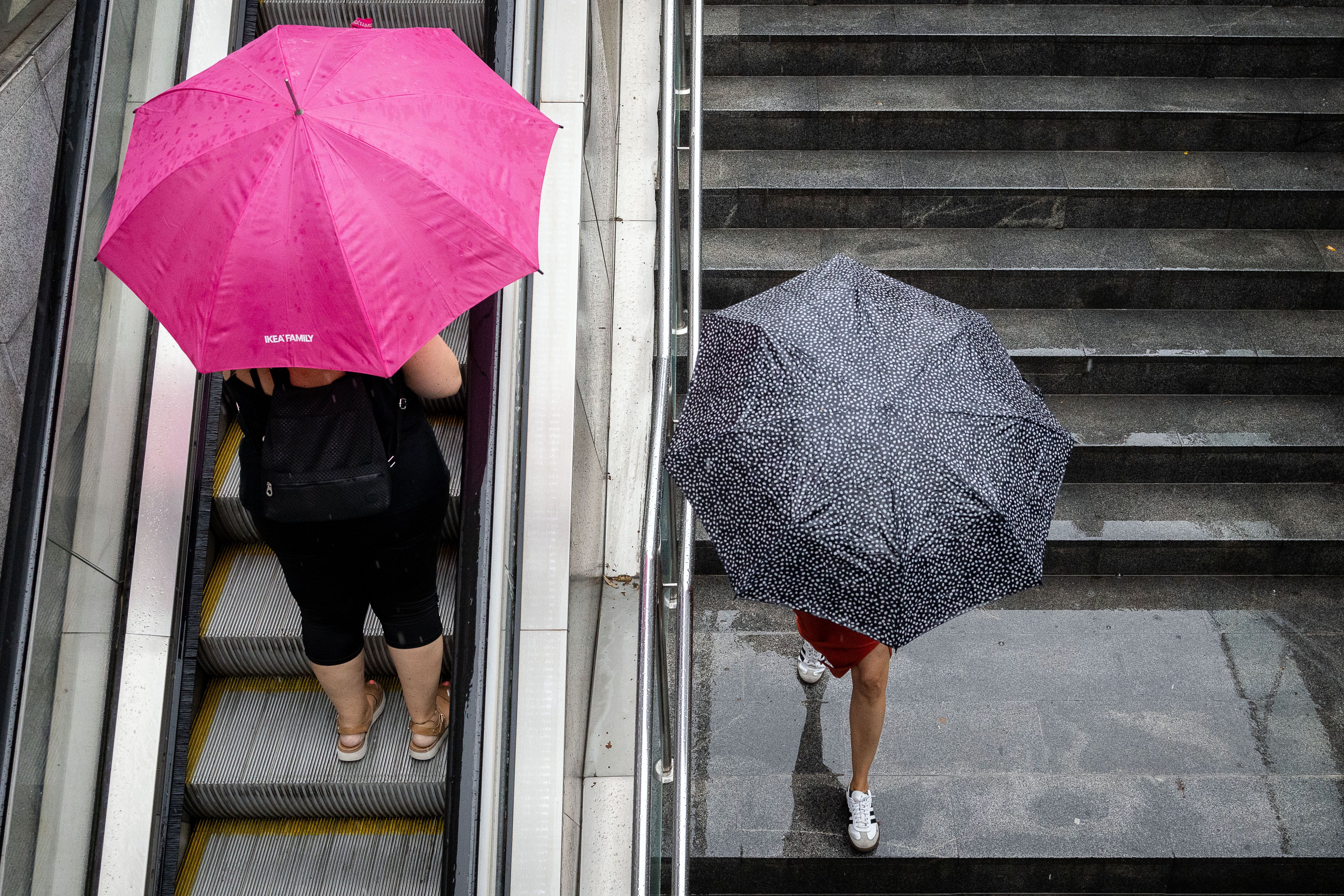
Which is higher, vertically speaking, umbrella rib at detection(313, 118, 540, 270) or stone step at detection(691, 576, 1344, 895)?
umbrella rib at detection(313, 118, 540, 270)

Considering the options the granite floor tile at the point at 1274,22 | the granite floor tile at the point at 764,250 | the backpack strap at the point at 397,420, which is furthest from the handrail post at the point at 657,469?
the granite floor tile at the point at 1274,22

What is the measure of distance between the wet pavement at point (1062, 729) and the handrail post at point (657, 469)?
57 centimetres

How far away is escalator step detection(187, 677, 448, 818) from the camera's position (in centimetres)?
306

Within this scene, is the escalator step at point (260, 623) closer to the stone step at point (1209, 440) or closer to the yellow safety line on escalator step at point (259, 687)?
the yellow safety line on escalator step at point (259, 687)

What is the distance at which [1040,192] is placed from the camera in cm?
465

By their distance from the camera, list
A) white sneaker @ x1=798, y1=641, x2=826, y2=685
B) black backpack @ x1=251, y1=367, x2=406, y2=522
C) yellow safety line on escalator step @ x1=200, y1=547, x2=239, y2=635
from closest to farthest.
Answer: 1. black backpack @ x1=251, y1=367, x2=406, y2=522
2. yellow safety line on escalator step @ x1=200, y1=547, x2=239, y2=635
3. white sneaker @ x1=798, y1=641, x2=826, y2=685

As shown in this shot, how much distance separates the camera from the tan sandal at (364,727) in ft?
9.98

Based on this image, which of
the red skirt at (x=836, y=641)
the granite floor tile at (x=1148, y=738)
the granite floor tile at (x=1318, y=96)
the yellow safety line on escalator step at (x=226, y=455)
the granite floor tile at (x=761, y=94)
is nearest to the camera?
the red skirt at (x=836, y=641)

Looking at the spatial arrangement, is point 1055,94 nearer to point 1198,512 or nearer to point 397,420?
point 1198,512

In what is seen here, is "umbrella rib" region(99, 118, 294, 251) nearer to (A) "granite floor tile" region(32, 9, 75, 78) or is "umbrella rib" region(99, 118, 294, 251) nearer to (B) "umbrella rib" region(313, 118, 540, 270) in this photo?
(B) "umbrella rib" region(313, 118, 540, 270)

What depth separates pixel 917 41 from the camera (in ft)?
16.5

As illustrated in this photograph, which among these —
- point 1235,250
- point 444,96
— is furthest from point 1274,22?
point 444,96

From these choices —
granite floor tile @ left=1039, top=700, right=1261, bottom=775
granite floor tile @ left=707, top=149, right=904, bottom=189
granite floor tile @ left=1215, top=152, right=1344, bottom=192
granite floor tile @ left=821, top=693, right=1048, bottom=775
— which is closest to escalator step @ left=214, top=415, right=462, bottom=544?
granite floor tile @ left=821, top=693, right=1048, bottom=775

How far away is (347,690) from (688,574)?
102cm
